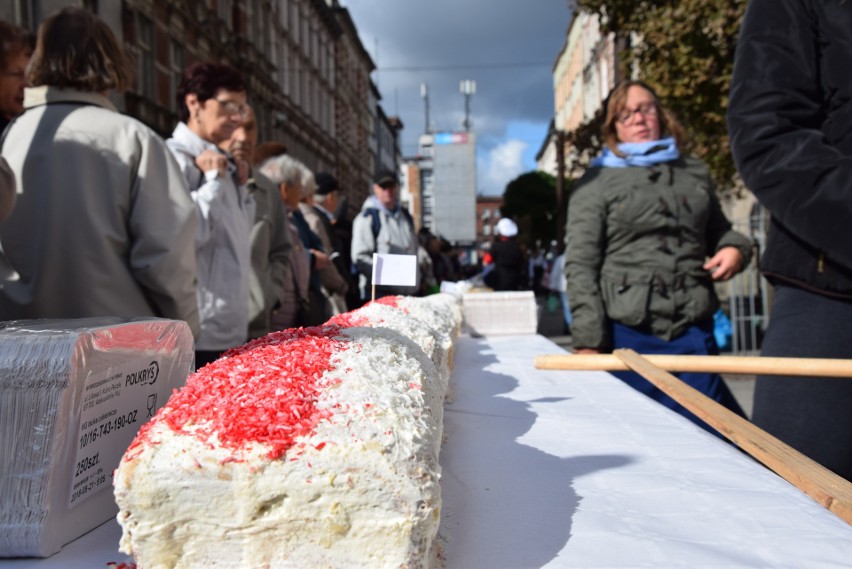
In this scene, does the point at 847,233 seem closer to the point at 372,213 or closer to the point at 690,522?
the point at 690,522

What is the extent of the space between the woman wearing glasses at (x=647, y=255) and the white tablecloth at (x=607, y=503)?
4.15 feet

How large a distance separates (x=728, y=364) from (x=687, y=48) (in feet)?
23.6

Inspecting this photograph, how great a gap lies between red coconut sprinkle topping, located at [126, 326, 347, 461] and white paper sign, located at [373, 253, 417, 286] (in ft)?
2.24

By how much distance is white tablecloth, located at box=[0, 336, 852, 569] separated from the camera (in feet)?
2.85

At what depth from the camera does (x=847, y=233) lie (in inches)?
67.1

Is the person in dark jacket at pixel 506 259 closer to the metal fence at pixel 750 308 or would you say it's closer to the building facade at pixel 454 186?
the metal fence at pixel 750 308

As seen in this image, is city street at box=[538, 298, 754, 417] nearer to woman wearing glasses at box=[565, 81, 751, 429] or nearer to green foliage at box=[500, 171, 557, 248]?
woman wearing glasses at box=[565, 81, 751, 429]

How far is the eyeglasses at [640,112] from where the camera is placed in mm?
3080

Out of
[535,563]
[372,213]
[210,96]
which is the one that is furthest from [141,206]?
[372,213]

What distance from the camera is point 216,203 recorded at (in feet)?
9.07

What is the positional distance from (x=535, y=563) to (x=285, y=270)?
9.83 ft

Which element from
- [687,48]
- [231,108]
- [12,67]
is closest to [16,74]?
[12,67]

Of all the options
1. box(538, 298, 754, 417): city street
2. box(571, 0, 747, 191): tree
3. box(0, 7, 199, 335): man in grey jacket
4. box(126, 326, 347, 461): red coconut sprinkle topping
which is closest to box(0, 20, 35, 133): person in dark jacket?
box(0, 7, 199, 335): man in grey jacket

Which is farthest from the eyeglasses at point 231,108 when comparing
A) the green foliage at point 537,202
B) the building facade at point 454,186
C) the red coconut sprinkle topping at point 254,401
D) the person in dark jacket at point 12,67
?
the green foliage at point 537,202
